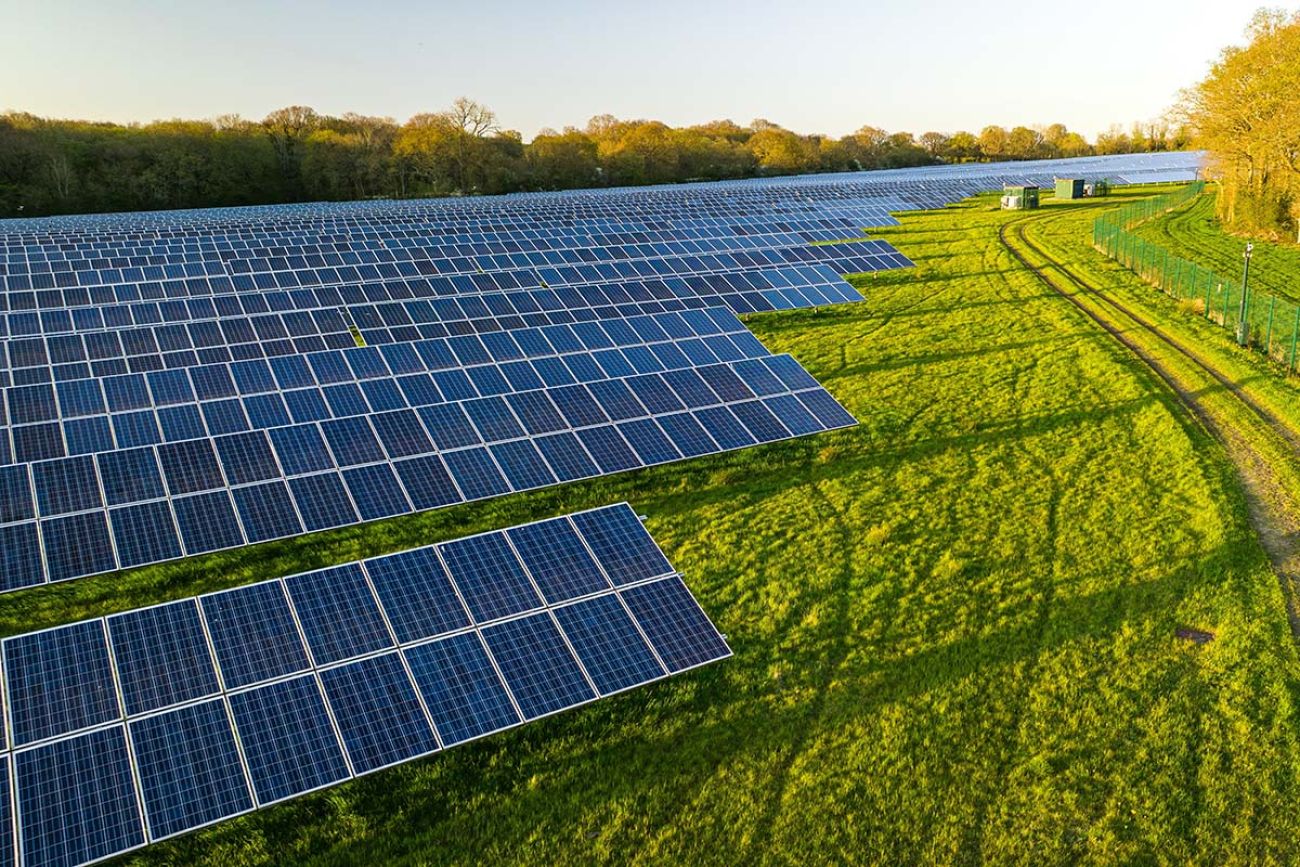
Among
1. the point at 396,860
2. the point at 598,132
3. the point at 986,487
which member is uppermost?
the point at 598,132

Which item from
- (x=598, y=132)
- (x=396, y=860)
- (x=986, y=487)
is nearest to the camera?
(x=396, y=860)

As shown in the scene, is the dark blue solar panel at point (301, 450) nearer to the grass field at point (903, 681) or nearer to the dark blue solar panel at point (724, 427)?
the grass field at point (903, 681)

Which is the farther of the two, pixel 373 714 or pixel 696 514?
pixel 696 514

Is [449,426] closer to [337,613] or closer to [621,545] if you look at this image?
[621,545]

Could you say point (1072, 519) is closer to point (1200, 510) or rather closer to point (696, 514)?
point (1200, 510)

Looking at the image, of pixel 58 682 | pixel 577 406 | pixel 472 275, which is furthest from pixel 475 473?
pixel 472 275

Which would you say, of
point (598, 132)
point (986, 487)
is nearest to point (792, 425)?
point (986, 487)

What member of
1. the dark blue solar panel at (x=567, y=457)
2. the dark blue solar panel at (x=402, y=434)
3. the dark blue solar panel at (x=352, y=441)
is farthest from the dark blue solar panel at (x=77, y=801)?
the dark blue solar panel at (x=567, y=457)
